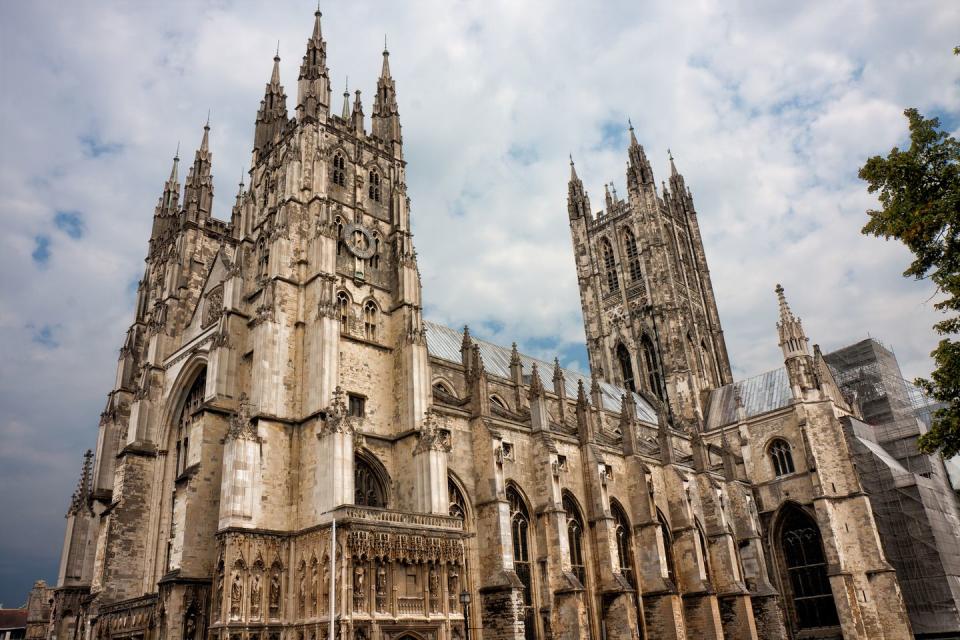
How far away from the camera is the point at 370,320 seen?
29219mm

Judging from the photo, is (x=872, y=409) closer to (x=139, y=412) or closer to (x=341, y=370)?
(x=341, y=370)

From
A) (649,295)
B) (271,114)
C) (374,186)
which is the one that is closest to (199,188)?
(271,114)

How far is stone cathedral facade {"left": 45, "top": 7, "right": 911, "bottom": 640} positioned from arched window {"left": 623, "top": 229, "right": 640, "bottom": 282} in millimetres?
14600

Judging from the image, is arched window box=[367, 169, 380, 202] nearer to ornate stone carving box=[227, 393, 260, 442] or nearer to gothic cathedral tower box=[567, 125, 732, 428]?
ornate stone carving box=[227, 393, 260, 442]

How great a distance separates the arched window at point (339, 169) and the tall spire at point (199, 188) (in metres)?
12.4

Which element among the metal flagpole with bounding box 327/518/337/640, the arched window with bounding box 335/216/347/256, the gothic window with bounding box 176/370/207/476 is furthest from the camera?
the gothic window with bounding box 176/370/207/476

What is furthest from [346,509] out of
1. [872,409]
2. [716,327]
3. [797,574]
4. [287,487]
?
[716,327]

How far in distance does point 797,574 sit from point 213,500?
1283 inches

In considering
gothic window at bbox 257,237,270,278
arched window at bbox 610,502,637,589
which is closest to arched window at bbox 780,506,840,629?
arched window at bbox 610,502,637,589

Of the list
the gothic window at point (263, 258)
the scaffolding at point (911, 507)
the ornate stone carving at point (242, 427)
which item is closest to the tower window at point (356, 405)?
the ornate stone carving at point (242, 427)

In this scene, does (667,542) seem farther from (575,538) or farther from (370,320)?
(370,320)

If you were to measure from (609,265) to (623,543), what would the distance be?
31481 mm

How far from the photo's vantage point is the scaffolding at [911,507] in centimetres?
3750

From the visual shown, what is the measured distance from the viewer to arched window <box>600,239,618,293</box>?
60656 mm
